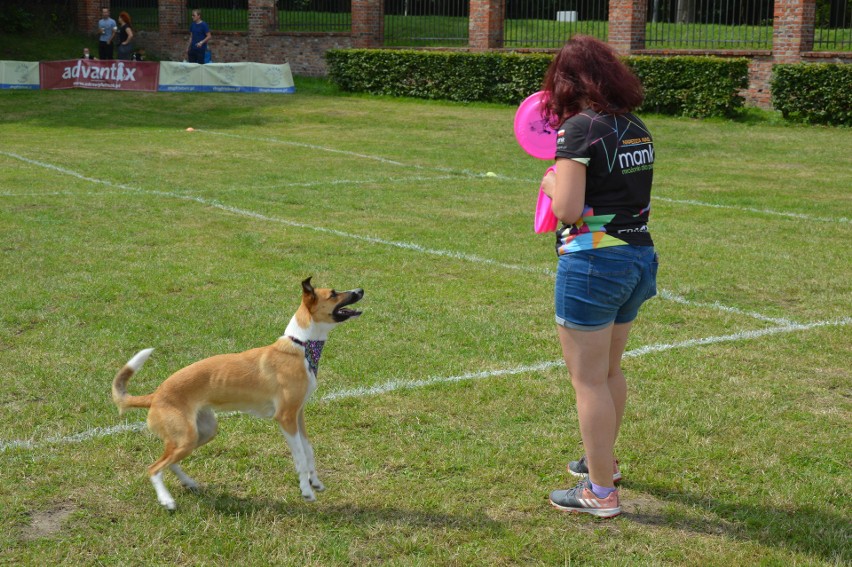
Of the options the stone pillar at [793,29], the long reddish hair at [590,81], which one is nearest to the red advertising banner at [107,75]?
the stone pillar at [793,29]

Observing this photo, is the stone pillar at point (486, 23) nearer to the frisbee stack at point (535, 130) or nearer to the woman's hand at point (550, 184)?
the frisbee stack at point (535, 130)

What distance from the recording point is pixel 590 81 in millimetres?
4320

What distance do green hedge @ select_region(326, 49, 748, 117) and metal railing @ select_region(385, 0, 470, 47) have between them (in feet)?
12.8

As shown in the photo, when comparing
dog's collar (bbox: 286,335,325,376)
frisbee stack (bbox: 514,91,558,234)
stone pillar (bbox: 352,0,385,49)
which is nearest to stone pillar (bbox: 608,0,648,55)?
stone pillar (bbox: 352,0,385,49)

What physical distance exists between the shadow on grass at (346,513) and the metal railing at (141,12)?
126 feet

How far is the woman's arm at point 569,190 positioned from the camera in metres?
4.28

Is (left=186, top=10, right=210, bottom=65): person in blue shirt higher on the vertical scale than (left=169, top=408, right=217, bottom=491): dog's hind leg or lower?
higher

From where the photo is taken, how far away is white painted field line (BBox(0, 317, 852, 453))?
5.48m

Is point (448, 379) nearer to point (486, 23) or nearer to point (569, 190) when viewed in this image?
point (569, 190)

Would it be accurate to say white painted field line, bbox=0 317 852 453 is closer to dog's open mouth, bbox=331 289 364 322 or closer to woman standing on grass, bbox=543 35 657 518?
dog's open mouth, bbox=331 289 364 322

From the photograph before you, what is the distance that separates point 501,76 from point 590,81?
24.8m

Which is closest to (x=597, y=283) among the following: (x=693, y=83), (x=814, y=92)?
(x=814, y=92)

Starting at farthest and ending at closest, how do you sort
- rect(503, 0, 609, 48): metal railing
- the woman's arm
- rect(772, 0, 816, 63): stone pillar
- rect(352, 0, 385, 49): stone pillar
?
1. rect(352, 0, 385, 49): stone pillar
2. rect(503, 0, 609, 48): metal railing
3. rect(772, 0, 816, 63): stone pillar
4. the woman's arm

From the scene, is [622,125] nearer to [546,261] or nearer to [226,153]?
[546,261]
